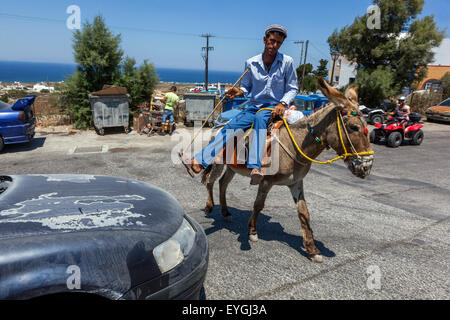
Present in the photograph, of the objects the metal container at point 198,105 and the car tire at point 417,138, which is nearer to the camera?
the car tire at point 417,138

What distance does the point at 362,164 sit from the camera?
3.29 meters

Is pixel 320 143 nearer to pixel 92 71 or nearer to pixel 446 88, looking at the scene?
pixel 92 71

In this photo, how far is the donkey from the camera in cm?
331

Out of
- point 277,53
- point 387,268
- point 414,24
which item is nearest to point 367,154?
point 387,268

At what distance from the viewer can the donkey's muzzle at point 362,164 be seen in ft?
10.8

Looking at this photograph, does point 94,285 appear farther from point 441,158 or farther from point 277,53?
point 441,158

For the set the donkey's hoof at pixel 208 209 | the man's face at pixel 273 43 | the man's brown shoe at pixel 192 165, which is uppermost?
the man's face at pixel 273 43

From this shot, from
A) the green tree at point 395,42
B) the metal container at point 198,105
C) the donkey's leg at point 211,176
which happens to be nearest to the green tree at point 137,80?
the metal container at point 198,105

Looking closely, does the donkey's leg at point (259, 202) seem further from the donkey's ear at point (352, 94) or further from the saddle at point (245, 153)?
the donkey's ear at point (352, 94)

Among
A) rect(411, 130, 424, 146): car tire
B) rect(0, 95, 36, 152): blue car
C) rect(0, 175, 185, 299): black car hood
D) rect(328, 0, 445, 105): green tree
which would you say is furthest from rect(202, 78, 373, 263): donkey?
rect(328, 0, 445, 105): green tree

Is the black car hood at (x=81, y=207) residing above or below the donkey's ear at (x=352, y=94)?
below

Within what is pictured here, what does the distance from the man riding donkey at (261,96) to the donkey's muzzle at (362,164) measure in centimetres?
112

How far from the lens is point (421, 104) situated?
73.5 ft

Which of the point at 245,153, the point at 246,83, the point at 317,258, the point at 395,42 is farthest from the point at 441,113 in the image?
the point at 245,153
